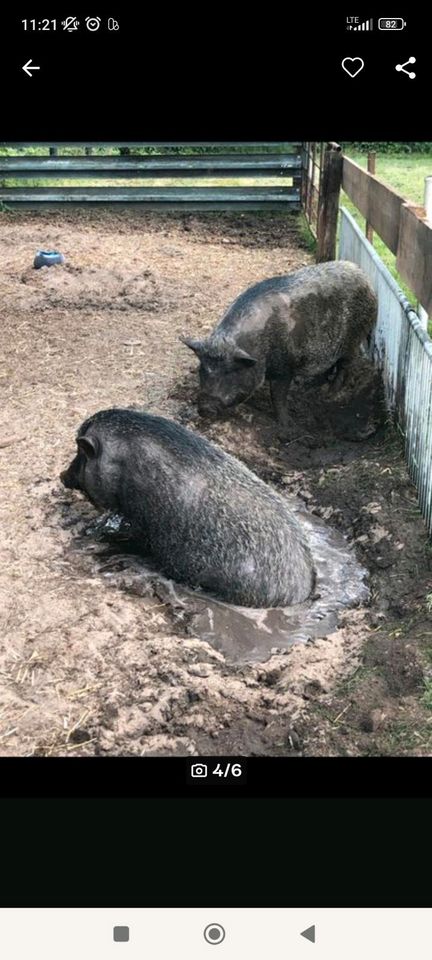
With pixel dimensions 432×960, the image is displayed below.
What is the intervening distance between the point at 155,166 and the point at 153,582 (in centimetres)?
1059

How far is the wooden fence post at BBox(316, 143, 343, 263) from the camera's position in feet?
32.3

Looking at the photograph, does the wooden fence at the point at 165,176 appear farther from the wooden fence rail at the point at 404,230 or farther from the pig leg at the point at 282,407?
the pig leg at the point at 282,407

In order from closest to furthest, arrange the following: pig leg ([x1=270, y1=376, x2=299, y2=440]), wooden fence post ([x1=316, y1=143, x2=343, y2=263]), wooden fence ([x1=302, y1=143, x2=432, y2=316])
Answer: wooden fence ([x1=302, y1=143, x2=432, y2=316])
pig leg ([x1=270, y1=376, x2=299, y2=440])
wooden fence post ([x1=316, y1=143, x2=343, y2=263])

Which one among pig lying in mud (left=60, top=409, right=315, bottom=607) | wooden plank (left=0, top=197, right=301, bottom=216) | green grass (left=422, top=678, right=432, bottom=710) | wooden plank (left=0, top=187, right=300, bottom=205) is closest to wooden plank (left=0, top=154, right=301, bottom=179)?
wooden plank (left=0, top=187, right=300, bottom=205)

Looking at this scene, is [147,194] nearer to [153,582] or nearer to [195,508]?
[195,508]

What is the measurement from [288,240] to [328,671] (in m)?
9.55

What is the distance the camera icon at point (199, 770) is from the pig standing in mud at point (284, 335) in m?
4.89

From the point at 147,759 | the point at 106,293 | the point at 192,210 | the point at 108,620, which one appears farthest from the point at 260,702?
the point at 192,210

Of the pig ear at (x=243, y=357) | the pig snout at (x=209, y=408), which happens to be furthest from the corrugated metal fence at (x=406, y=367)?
the pig snout at (x=209, y=408)

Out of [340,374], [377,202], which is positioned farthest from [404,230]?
[340,374]
